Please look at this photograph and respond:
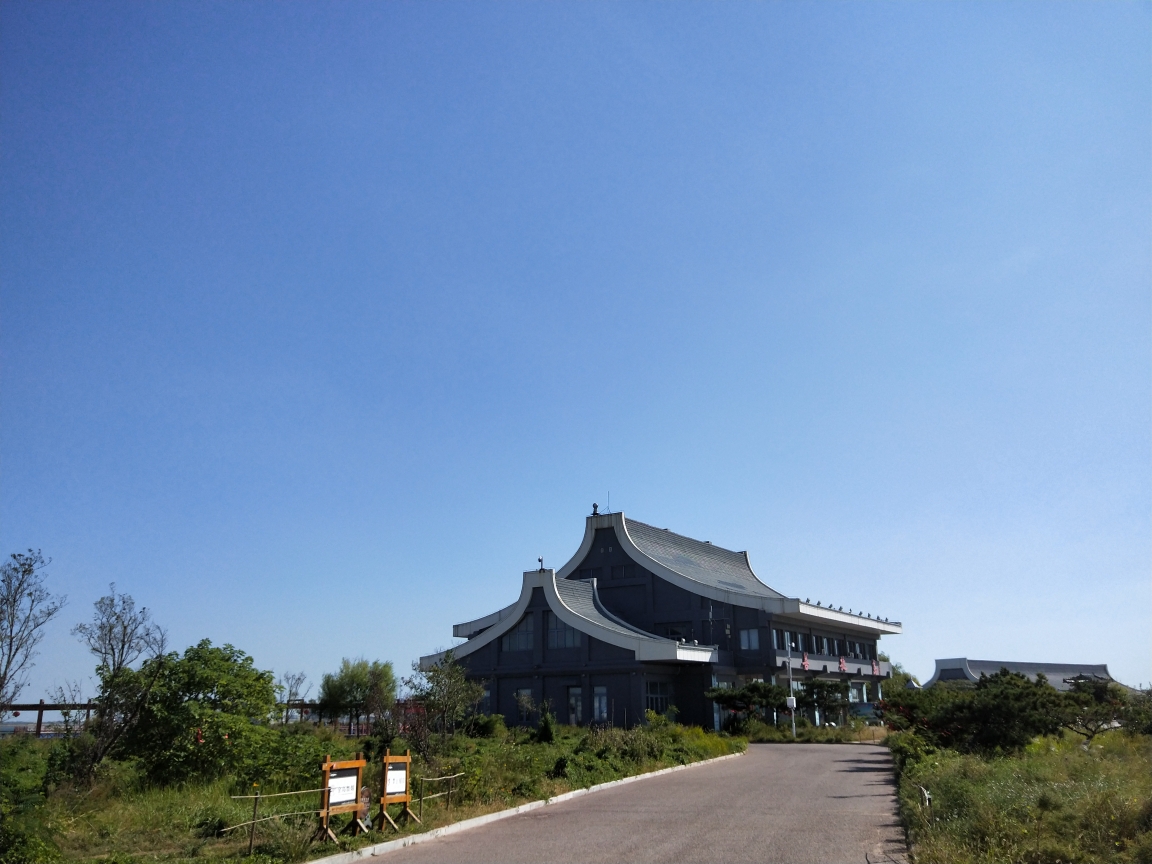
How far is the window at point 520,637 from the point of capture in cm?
4353

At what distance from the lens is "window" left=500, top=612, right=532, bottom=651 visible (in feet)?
143

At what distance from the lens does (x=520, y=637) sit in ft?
144

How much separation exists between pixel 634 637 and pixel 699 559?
17431mm

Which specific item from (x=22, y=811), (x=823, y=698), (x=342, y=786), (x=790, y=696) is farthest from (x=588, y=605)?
(x=22, y=811)

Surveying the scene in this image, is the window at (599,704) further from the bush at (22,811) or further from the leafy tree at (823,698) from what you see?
the bush at (22,811)

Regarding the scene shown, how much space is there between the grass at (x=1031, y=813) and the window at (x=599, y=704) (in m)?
23.5

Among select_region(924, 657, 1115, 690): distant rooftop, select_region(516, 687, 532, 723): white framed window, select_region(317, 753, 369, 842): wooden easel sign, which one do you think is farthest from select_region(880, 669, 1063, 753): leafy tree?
select_region(924, 657, 1115, 690): distant rooftop

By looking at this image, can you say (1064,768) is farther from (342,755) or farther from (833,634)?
(833,634)

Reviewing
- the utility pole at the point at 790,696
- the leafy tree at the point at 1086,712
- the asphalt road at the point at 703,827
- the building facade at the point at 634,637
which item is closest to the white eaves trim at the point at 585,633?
the building facade at the point at 634,637

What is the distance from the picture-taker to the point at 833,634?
185 ft

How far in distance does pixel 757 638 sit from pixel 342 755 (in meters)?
31.6

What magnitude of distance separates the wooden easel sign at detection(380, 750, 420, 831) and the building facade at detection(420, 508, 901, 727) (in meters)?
26.5

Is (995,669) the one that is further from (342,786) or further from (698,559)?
(342,786)

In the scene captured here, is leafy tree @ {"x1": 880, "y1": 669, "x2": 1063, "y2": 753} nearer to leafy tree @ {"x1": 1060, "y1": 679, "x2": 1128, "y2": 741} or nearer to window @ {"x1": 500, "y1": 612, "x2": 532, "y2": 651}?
leafy tree @ {"x1": 1060, "y1": 679, "x2": 1128, "y2": 741}
